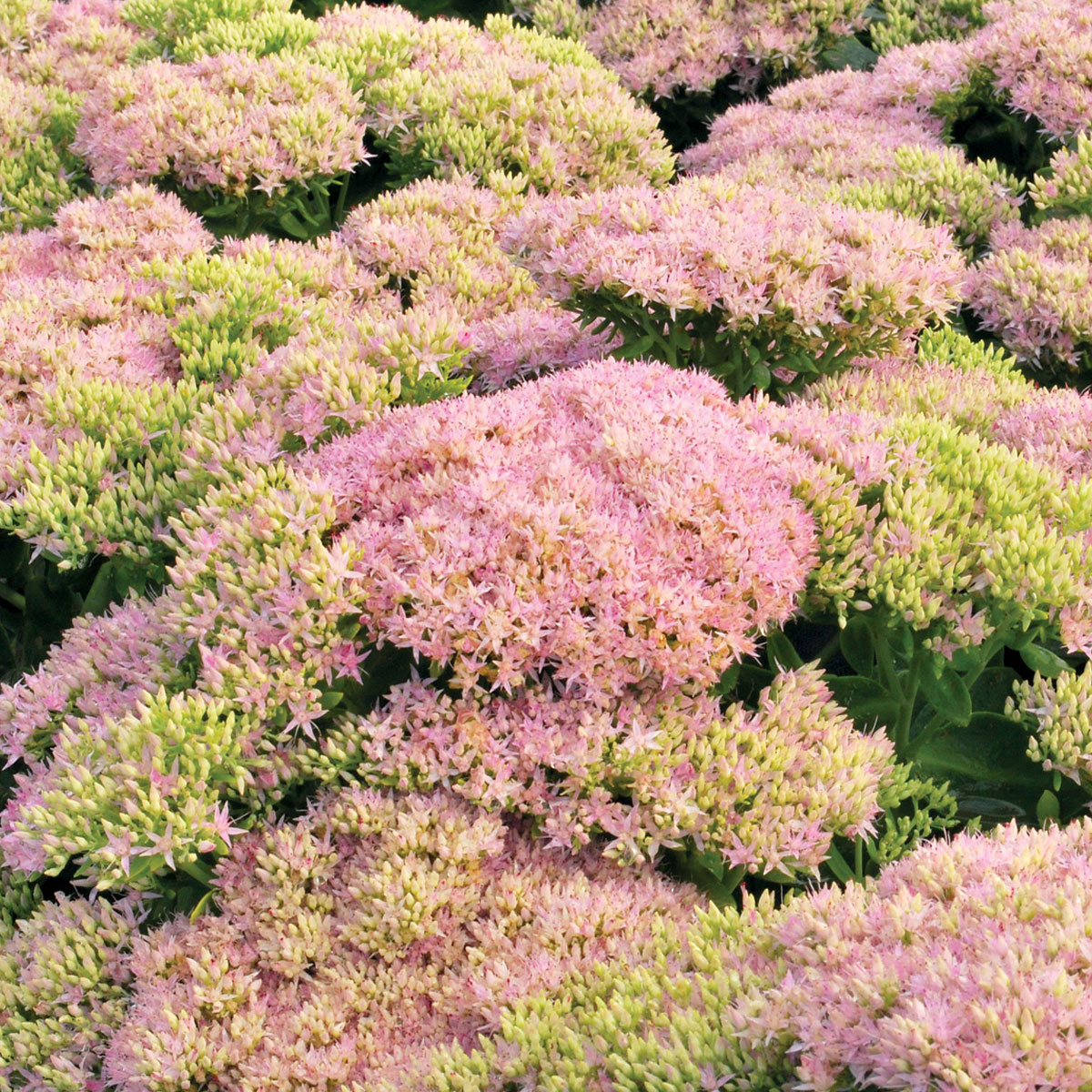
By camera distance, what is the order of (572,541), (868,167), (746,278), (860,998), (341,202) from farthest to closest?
(341,202) → (868,167) → (746,278) → (572,541) → (860,998)

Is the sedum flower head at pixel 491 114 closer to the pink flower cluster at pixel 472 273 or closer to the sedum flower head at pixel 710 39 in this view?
the pink flower cluster at pixel 472 273

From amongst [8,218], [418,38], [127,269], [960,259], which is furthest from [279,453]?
[418,38]

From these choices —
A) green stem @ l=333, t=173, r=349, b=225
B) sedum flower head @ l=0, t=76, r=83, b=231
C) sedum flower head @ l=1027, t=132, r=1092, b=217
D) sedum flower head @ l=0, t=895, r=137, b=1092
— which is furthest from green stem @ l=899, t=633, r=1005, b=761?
sedum flower head @ l=0, t=76, r=83, b=231

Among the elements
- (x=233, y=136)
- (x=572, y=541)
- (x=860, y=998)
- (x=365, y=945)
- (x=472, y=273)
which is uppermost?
(x=233, y=136)

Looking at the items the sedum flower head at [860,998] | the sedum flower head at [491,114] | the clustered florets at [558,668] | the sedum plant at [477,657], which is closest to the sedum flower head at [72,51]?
the sedum flower head at [491,114]

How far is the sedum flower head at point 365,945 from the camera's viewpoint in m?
3.09

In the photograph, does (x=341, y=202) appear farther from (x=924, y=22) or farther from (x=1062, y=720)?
(x=1062, y=720)

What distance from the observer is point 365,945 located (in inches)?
129

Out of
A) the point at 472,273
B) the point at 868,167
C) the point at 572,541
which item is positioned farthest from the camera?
the point at 868,167

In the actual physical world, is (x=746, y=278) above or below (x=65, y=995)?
above

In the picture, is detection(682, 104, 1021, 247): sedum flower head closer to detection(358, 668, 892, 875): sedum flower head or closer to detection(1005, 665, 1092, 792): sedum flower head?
detection(1005, 665, 1092, 792): sedum flower head

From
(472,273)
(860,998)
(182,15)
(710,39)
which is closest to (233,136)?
(472,273)

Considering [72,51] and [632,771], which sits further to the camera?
[72,51]

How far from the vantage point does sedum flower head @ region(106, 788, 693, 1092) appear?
309 centimetres
